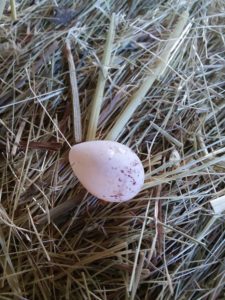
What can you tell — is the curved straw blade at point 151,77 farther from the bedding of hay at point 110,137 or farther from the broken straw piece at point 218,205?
the broken straw piece at point 218,205

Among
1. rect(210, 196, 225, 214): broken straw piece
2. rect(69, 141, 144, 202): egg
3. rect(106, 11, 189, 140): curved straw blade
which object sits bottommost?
rect(210, 196, 225, 214): broken straw piece

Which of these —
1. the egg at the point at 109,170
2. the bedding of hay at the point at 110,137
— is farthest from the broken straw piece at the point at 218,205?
the egg at the point at 109,170

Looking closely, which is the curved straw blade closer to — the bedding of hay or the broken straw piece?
the bedding of hay

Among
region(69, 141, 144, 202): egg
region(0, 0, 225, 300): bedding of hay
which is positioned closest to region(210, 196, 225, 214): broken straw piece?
region(0, 0, 225, 300): bedding of hay

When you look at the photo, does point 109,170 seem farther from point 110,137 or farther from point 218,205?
point 218,205

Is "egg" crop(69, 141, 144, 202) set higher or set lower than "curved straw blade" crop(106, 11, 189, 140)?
lower

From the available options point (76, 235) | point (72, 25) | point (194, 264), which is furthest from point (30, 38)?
point (194, 264)

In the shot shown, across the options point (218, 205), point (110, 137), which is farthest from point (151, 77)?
point (218, 205)
